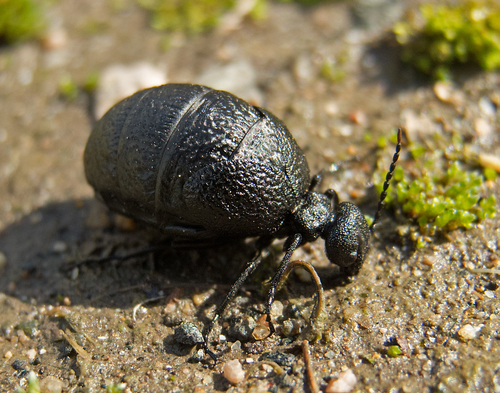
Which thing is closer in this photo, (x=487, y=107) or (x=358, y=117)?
(x=487, y=107)

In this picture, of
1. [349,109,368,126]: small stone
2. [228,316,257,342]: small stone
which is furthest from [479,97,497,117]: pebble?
[228,316,257,342]: small stone

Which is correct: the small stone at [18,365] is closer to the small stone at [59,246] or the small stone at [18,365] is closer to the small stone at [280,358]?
the small stone at [59,246]

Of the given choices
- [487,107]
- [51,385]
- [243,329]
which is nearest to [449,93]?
[487,107]

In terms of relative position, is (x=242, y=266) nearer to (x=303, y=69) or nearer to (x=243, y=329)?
(x=243, y=329)

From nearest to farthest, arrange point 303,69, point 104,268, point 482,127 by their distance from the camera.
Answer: point 104,268, point 482,127, point 303,69

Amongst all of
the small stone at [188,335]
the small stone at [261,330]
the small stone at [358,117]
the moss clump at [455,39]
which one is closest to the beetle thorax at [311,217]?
the small stone at [261,330]

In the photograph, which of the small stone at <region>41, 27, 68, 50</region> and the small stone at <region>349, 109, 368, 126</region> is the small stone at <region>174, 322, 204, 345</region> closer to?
the small stone at <region>349, 109, 368, 126</region>
